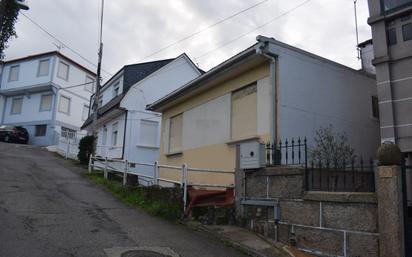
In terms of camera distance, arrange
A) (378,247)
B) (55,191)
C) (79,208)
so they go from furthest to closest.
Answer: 1. (55,191)
2. (79,208)
3. (378,247)

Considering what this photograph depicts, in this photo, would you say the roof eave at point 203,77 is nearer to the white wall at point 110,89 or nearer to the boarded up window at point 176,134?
the boarded up window at point 176,134

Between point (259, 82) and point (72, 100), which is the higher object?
point (72, 100)

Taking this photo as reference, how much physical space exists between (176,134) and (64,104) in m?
25.1

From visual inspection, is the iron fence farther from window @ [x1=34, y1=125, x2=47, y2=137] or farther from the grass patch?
window @ [x1=34, y1=125, x2=47, y2=137]

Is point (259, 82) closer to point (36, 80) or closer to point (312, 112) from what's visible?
point (312, 112)

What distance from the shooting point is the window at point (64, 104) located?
3575 centimetres

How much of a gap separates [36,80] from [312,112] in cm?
3224

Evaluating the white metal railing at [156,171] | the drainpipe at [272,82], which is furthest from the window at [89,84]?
the drainpipe at [272,82]

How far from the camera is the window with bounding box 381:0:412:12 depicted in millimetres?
8809

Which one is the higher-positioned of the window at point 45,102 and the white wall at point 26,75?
the white wall at point 26,75

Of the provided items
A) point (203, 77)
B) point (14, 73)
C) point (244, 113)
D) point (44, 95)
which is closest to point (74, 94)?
point (44, 95)

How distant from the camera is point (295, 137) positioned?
30.6 feet

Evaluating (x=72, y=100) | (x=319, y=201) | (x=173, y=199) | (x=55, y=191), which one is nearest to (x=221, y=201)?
(x=173, y=199)

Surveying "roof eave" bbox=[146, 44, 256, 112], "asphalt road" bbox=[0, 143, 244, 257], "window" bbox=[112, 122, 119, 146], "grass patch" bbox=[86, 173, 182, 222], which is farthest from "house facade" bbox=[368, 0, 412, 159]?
"window" bbox=[112, 122, 119, 146]
